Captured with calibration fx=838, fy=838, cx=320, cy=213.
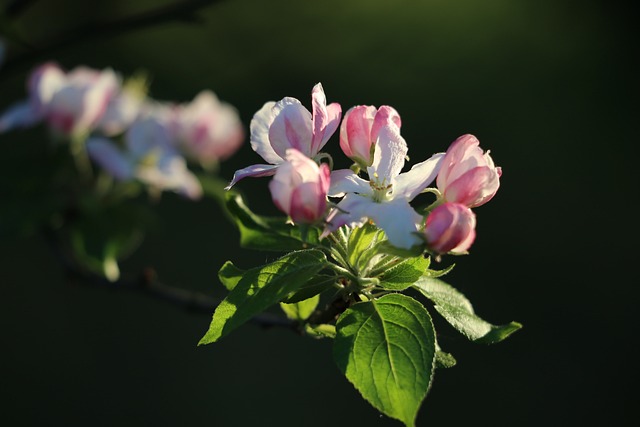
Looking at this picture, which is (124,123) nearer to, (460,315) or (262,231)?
(262,231)

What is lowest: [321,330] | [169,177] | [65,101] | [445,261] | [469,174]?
[445,261]

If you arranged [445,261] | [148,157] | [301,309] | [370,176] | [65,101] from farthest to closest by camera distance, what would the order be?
1. [445,261]
2. [148,157]
3. [65,101]
4. [301,309]
5. [370,176]

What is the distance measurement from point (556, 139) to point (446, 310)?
140 inches

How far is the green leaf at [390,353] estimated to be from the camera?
2.24 ft

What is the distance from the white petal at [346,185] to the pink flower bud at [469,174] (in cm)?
8

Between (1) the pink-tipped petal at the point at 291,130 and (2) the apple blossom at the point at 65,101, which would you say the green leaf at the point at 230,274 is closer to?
(1) the pink-tipped petal at the point at 291,130

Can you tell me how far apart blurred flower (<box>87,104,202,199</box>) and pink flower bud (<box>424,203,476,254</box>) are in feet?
2.81

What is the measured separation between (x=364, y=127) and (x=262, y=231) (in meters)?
0.18

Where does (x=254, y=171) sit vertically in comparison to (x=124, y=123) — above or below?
above

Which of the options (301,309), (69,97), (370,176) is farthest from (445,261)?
(370,176)

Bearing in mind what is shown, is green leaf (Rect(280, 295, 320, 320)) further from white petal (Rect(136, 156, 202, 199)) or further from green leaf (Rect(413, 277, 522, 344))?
white petal (Rect(136, 156, 202, 199))

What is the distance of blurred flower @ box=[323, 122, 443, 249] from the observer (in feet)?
2.29

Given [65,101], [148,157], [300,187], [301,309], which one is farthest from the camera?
[148,157]

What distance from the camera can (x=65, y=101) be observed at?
4.84ft
